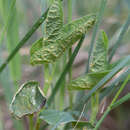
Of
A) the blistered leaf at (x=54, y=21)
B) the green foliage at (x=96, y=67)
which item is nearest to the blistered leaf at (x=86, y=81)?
the green foliage at (x=96, y=67)

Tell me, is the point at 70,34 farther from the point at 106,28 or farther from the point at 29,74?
the point at 106,28

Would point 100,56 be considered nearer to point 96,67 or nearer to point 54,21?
point 96,67

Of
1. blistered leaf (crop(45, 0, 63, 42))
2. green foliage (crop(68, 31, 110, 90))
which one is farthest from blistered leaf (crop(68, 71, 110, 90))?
Answer: blistered leaf (crop(45, 0, 63, 42))

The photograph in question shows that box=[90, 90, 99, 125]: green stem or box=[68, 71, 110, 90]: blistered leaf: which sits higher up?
box=[68, 71, 110, 90]: blistered leaf

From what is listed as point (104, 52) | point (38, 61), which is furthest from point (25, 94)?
point (104, 52)

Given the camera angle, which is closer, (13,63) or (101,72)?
(101,72)

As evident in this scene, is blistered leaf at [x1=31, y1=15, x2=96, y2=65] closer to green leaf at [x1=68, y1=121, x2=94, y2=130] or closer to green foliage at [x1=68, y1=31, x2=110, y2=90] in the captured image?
green foliage at [x1=68, y1=31, x2=110, y2=90]

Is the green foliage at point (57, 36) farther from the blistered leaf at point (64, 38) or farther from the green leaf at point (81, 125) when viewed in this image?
the green leaf at point (81, 125)
